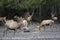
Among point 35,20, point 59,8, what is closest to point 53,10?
point 59,8

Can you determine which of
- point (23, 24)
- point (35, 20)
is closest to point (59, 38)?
point (23, 24)

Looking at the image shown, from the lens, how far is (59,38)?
4.22m

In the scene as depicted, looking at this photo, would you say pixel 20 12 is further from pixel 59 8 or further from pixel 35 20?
pixel 59 8

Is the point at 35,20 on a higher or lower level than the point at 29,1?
lower

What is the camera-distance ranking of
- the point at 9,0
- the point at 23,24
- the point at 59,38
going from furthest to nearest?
the point at 9,0 → the point at 23,24 → the point at 59,38

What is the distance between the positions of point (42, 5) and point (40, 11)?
448 mm

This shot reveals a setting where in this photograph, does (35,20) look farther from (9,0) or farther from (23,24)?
(23,24)

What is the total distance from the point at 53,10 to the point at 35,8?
1.18 m

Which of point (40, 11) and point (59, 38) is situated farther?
point (40, 11)

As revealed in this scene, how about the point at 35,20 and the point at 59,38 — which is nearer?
the point at 59,38

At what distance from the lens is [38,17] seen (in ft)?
45.4

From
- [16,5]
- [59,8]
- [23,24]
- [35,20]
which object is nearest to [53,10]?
[59,8]

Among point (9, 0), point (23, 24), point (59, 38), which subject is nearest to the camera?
point (59, 38)

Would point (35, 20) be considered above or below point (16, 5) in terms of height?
below
